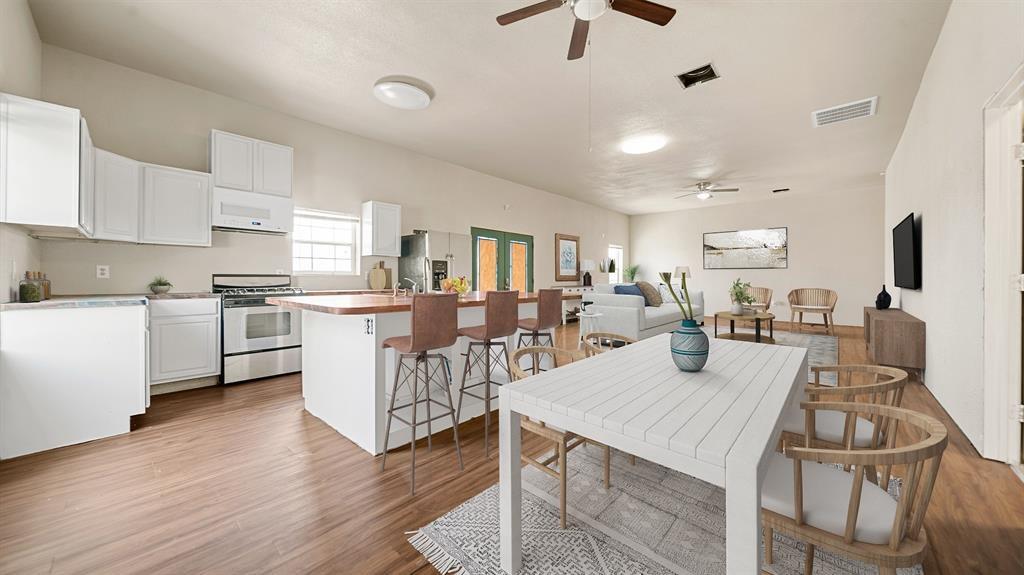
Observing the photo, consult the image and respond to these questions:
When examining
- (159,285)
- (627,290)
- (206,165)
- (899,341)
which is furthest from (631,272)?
(159,285)

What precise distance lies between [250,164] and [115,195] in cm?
113

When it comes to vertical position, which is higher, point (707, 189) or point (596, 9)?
point (707, 189)

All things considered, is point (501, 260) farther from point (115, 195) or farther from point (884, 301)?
point (884, 301)

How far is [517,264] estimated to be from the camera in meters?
7.58

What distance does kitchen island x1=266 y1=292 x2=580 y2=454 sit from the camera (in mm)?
2393

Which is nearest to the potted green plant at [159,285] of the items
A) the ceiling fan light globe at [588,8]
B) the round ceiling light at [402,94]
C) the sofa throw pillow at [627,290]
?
the round ceiling light at [402,94]

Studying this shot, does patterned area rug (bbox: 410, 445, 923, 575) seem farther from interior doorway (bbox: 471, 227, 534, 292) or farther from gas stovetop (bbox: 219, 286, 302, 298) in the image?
interior doorway (bbox: 471, 227, 534, 292)

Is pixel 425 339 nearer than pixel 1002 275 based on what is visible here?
No

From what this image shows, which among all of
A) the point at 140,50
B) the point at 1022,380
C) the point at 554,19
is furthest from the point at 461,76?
the point at 1022,380

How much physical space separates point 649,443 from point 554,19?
2926mm

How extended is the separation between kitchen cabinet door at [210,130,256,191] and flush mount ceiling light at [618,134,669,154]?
4461mm

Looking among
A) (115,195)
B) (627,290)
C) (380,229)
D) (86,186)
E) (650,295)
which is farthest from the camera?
(650,295)

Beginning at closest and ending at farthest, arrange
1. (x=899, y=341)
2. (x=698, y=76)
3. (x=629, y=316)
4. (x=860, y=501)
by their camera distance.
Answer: (x=860, y=501)
(x=698, y=76)
(x=899, y=341)
(x=629, y=316)

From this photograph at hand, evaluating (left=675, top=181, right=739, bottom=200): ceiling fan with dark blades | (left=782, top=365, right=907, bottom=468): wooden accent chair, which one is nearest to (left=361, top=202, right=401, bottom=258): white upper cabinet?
(left=782, top=365, right=907, bottom=468): wooden accent chair
